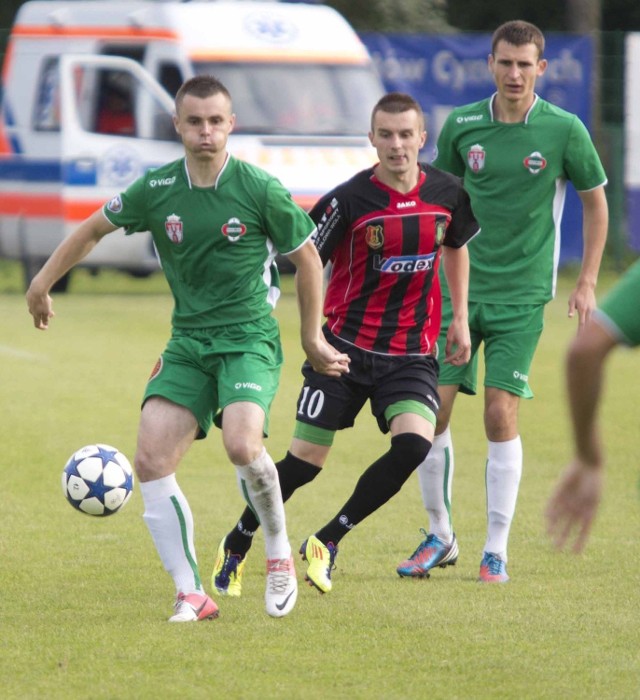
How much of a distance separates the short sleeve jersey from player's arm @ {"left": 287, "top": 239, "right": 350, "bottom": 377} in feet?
1.84

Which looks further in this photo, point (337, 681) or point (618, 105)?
point (618, 105)

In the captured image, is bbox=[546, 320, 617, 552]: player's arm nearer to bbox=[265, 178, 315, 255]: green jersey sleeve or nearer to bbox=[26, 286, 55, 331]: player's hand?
bbox=[265, 178, 315, 255]: green jersey sleeve

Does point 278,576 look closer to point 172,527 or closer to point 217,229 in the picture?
point 172,527

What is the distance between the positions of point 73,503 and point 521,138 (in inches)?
95.9

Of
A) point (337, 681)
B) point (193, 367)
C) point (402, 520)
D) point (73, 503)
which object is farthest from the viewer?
point (402, 520)

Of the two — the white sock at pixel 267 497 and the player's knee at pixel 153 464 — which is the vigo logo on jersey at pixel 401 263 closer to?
the white sock at pixel 267 497

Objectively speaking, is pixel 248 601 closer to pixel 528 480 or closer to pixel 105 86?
pixel 528 480

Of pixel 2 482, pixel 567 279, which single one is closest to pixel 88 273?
pixel 567 279

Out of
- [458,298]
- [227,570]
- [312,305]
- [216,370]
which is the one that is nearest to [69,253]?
[216,370]

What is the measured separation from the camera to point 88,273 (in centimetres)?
2267

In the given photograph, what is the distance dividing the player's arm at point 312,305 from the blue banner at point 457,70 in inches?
640

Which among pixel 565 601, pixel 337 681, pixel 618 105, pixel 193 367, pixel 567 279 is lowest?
pixel 567 279

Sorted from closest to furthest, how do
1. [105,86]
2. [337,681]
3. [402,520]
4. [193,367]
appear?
[337,681], [193,367], [402,520], [105,86]

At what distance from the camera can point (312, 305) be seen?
593 centimetres
